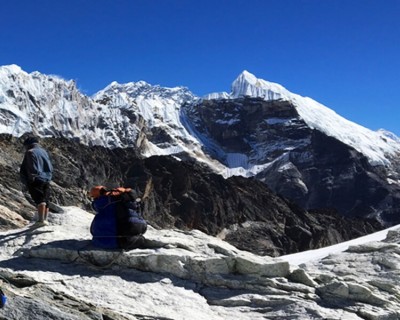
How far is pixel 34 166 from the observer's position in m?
9.84

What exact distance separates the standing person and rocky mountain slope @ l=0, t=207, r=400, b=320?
0.61 metres

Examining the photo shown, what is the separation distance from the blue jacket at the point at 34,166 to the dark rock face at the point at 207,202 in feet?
268

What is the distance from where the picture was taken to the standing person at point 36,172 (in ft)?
32.3

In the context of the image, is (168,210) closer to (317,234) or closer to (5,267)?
(317,234)

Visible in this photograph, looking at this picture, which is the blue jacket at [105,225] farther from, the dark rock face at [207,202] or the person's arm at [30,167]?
the dark rock face at [207,202]

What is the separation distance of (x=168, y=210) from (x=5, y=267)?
3886 inches

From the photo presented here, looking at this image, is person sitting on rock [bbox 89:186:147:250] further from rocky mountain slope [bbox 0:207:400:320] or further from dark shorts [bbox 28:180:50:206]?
dark shorts [bbox 28:180:50:206]

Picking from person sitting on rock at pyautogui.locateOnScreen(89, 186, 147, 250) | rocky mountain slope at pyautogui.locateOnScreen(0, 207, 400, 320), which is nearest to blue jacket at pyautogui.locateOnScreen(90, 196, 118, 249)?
person sitting on rock at pyautogui.locateOnScreen(89, 186, 147, 250)

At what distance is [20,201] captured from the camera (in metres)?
54.2

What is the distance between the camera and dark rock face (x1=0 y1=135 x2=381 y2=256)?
333 feet

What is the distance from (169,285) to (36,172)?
301 cm

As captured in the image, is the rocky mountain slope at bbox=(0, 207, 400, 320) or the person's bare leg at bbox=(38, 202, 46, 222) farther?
the person's bare leg at bbox=(38, 202, 46, 222)

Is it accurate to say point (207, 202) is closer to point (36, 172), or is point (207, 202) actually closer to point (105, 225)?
point (36, 172)

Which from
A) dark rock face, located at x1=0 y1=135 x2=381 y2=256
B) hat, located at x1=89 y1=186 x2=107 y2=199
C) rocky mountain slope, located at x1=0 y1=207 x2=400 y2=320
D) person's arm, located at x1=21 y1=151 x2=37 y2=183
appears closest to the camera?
rocky mountain slope, located at x1=0 y1=207 x2=400 y2=320
